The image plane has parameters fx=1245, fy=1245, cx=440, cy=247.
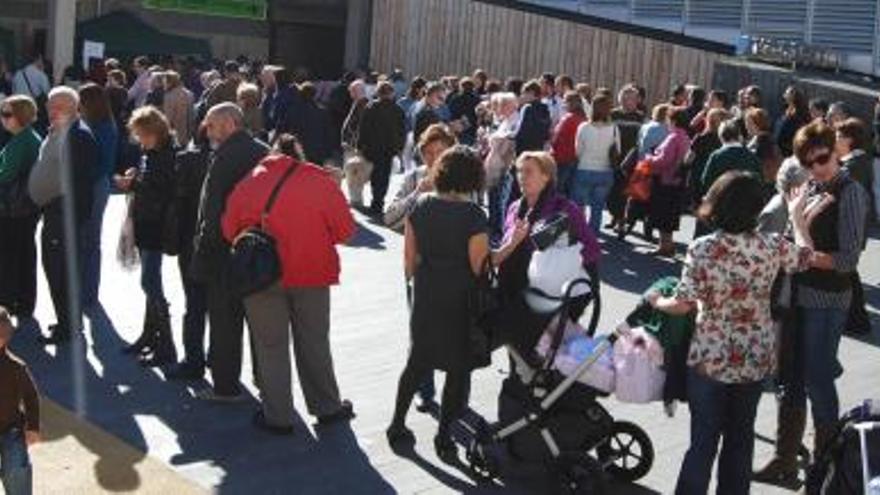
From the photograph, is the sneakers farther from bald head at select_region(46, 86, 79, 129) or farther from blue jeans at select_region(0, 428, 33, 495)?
bald head at select_region(46, 86, 79, 129)

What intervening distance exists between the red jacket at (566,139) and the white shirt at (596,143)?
0.34m

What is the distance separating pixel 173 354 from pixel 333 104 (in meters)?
11.7

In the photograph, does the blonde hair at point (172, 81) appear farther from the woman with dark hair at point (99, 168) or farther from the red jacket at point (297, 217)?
the red jacket at point (297, 217)

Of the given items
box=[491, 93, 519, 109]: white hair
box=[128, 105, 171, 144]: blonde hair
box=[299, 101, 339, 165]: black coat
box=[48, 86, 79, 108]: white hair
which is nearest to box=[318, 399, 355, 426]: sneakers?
box=[128, 105, 171, 144]: blonde hair

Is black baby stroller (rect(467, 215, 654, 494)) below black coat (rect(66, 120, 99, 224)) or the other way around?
below

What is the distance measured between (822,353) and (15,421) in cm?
390

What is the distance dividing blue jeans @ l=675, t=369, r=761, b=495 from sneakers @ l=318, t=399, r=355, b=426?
2.30m

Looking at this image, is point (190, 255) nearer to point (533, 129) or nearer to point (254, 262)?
point (254, 262)

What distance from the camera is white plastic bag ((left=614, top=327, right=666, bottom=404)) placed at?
19.8 ft

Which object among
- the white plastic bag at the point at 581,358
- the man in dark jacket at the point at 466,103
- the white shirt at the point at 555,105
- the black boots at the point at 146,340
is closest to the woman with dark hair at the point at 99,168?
the black boots at the point at 146,340

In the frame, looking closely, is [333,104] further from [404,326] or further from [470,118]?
[404,326]

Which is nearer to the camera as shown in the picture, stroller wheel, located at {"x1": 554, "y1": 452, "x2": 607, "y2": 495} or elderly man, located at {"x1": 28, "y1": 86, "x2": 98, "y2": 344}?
stroller wheel, located at {"x1": 554, "y1": 452, "x2": 607, "y2": 495}

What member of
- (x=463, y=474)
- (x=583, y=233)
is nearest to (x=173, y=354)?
(x=463, y=474)

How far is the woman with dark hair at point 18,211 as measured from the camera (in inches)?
342
